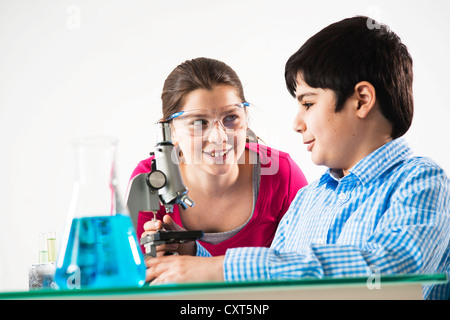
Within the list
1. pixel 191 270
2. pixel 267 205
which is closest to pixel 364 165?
pixel 191 270

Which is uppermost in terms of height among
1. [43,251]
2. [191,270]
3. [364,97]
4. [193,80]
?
[193,80]

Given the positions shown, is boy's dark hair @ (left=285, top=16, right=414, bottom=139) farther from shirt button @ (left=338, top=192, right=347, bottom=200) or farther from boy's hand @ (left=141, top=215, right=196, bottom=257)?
boy's hand @ (left=141, top=215, right=196, bottom=257)

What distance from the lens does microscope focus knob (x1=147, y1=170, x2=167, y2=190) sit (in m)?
1.12

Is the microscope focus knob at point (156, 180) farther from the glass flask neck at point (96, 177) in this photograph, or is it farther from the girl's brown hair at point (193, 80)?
the girl's brown hair at point (193, 80)

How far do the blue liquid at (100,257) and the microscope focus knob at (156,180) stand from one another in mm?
452

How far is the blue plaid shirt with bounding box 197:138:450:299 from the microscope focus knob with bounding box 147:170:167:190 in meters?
0.29

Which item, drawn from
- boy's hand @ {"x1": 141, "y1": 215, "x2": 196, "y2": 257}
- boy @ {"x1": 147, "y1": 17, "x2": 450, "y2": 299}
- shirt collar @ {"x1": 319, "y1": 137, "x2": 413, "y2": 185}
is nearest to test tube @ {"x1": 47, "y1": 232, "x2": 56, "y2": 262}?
boy's hand @ {"x1": 141, "y1": 215, "x2": 196, "y2": 257}

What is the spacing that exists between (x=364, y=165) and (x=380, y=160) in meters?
0.04

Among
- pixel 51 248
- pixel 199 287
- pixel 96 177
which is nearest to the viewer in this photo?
pixel 199 287

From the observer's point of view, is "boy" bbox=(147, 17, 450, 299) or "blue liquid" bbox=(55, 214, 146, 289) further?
"boy" bbox=(147, 17, 450, 299)

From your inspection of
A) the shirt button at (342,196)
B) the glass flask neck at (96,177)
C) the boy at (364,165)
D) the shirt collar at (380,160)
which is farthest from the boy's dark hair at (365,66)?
the glass flask neck at (96,177)

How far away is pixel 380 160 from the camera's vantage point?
4.01ft

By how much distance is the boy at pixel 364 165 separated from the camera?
90 cm

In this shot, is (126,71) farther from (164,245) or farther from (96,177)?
(96,177)
